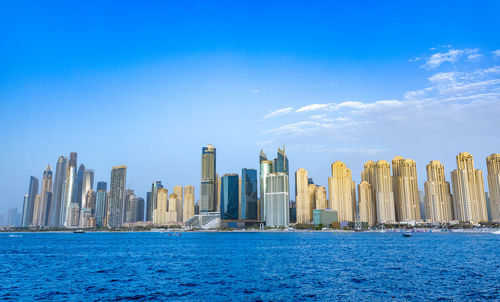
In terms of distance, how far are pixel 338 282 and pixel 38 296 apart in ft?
133

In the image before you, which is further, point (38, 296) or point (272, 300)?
point (38, 296)

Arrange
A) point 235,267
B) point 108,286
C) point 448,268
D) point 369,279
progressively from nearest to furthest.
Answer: point 108,286
point 369,279
point 448,268
point 235,267

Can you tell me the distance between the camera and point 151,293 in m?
47.2

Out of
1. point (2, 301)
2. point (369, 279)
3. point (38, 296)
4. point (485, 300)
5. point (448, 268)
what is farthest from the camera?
point (448, 268)

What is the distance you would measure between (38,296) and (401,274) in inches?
2113

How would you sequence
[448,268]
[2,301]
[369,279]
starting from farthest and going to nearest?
[448,268] → [369,279] → [2,301]

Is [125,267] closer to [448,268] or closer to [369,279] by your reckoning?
[369,279]

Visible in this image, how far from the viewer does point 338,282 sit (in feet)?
175

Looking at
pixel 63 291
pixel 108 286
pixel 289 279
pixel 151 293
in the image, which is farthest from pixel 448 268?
pixel 63 291

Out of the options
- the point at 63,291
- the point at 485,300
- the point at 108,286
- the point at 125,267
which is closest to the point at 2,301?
the point at 63,291

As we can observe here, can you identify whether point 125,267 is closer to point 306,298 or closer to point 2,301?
point 2,301

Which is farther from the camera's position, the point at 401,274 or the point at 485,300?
the point at 401,274

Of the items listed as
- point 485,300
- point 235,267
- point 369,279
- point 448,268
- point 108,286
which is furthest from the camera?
point 235,267

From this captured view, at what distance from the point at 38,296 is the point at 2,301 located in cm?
394
